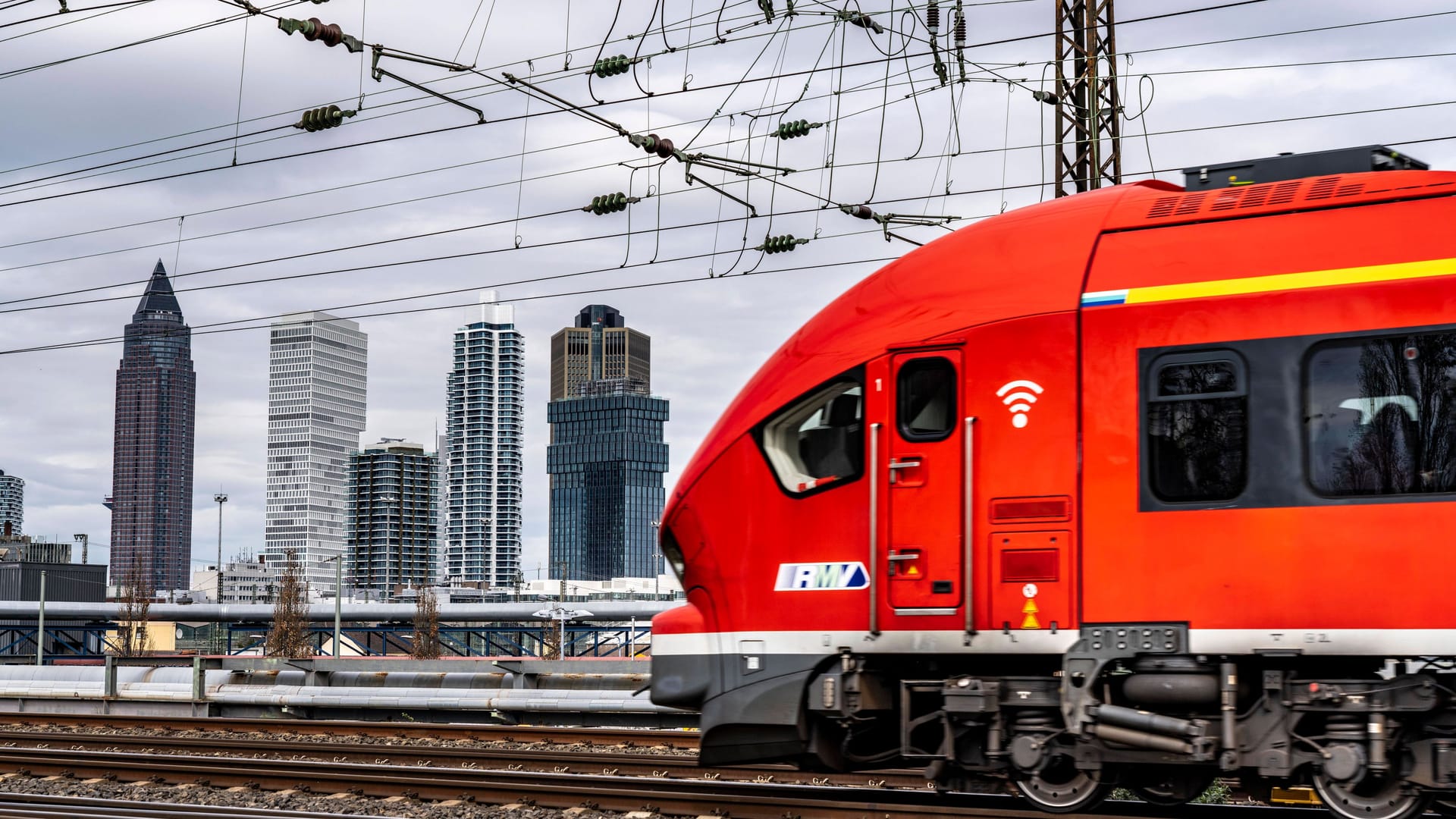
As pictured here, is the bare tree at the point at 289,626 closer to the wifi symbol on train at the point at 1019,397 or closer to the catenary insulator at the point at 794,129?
the catenary insulator at the point at 794,129

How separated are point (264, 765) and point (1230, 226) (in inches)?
413

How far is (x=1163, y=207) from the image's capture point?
9.85 m

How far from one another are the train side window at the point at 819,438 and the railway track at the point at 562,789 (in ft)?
8.34

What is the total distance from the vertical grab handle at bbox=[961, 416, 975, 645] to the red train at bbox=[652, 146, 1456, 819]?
2 centimetres

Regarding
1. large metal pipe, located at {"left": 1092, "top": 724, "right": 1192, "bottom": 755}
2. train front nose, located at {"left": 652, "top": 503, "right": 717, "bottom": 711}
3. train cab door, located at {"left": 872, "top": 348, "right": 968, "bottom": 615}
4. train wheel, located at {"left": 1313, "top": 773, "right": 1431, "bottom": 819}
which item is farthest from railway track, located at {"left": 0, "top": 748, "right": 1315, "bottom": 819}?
train cab door, located at {"left": 872, "top": 348, "right": 968, "bottom": 615}

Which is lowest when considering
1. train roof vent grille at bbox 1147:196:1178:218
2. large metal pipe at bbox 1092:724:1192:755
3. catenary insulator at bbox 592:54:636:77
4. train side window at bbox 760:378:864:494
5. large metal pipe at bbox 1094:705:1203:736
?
large metal pipe at bbox 1092:724:1192:755

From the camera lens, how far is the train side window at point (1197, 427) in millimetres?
9078

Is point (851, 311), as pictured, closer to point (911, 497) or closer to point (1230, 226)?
point (911, 497)

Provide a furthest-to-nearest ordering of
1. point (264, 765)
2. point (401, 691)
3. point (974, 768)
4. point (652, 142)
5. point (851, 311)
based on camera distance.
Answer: point (401, 691) → point (652, 142) → point (264, 765) → point (851, 311) → point (974, 768)

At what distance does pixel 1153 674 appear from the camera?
9.13 m

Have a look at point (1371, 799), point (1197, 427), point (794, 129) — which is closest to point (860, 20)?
point (794, 129)

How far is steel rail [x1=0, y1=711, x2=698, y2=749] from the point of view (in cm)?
1745

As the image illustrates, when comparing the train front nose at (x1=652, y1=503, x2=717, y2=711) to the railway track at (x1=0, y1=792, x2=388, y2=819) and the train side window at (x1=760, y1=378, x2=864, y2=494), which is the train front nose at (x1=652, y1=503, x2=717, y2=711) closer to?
the train side window at (x1=760, y1=378, x2=864, y2=494)

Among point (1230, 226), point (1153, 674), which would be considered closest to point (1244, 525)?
point (1153, 674)
